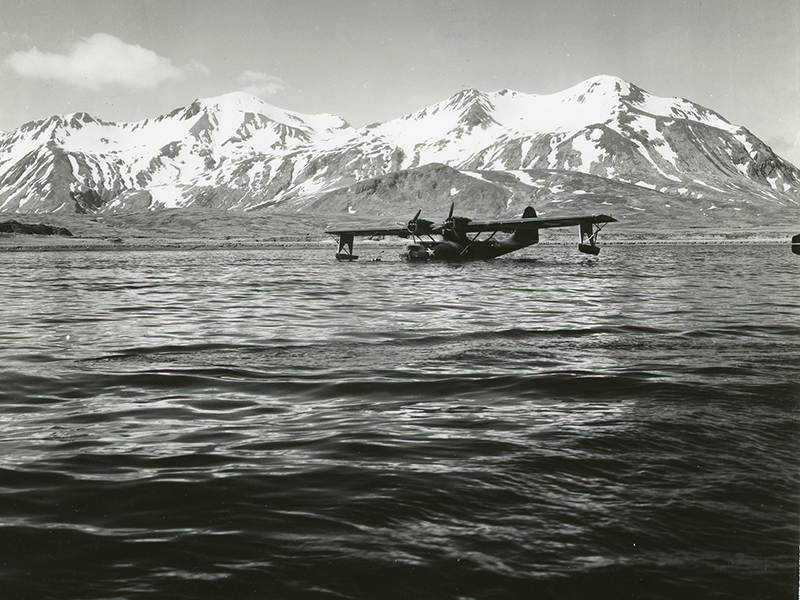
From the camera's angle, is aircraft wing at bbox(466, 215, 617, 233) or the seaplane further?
aircraft wing at bbox(466, 215, 617, 233)

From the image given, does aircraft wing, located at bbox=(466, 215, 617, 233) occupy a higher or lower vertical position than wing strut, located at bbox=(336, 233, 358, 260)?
higher

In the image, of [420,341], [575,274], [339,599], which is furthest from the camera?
[575,274]

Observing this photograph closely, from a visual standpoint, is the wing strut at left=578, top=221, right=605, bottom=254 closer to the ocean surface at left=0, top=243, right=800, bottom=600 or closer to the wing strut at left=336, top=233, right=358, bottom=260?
the wing strut at left=336, top=233, right=358, bottom=260

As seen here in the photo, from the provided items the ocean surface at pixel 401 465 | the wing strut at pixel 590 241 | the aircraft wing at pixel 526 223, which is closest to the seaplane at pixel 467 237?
the aircraft wing at pixel 526 223

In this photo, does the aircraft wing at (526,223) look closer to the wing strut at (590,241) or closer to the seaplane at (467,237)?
the seaplane at (467,237)

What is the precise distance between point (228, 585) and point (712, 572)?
166 inches

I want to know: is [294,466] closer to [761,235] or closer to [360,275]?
[360,275]

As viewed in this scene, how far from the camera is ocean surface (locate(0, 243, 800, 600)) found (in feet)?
19.9

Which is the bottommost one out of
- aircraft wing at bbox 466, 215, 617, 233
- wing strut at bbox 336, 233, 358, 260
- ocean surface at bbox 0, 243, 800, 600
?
ocean surface at bbox 0, 243, 800, 600

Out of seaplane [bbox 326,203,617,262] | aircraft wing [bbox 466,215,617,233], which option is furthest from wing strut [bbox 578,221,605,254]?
aircraft wing [bbox 466,215,617,233]

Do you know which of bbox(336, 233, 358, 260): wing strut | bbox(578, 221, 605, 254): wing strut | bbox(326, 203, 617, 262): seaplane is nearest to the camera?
bbox(326, 203, 617, 262): seaplane

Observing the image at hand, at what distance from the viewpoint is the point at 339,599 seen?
5.63 meters

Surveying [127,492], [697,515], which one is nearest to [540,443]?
[697,515]

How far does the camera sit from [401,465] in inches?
347
